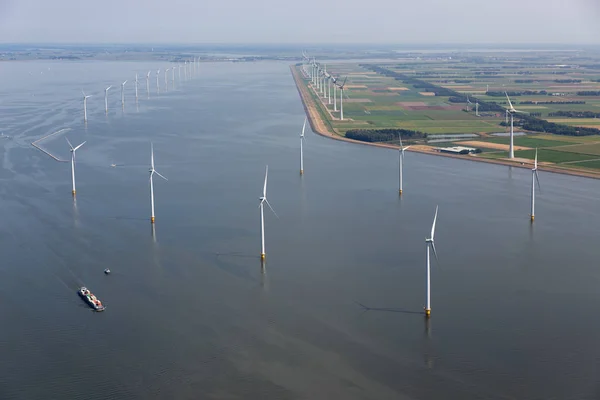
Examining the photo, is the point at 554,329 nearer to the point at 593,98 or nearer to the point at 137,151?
the point at 137,151

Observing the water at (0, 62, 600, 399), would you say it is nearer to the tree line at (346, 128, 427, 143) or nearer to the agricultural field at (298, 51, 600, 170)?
the agricultural field at (298, 51, 600, 170)

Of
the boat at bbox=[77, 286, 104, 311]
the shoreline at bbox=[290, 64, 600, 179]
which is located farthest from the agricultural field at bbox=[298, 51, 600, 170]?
the boat at bbox=[77, 286, 104, 311]

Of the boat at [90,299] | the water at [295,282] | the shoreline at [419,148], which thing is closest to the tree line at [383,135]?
the shoreline at [419,148]

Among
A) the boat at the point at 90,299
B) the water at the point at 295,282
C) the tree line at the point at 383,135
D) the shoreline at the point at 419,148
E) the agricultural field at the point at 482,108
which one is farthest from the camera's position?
the tree line at the point at 383,135

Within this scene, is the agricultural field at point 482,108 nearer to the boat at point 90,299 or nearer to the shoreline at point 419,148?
the shoreline at point 419,148

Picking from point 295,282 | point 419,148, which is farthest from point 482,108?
point 295,282
